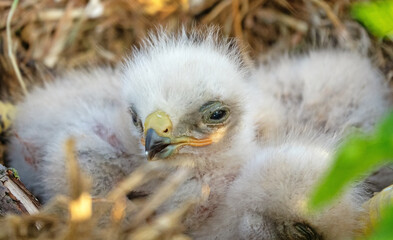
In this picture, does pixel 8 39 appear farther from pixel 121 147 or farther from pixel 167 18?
pixel 121 147

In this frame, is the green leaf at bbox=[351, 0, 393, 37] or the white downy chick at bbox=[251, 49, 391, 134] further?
the white downy chick at bbox=[251, 49, 391, 134]

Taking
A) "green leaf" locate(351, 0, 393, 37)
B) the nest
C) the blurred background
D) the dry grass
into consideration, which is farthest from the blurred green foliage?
the blurred background

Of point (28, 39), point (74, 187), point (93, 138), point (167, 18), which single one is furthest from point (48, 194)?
point (167, 18)

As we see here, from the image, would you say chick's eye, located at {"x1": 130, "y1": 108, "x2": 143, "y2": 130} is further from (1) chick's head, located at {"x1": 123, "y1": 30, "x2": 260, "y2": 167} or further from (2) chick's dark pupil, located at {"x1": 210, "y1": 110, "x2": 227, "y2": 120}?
(2) chick's dark pupil, located at {"x1": 210, "y1": 110, "x2": 227, "y2": 120}

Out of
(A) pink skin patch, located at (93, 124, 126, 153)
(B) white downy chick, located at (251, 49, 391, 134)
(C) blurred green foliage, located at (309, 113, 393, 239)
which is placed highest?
(C) blurred green foliage, located at (309, 113, 393, 239)

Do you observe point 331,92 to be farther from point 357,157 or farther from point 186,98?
point 357,157

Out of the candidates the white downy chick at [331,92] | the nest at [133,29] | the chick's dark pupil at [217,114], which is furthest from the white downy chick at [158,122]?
the nest at [133,29]
